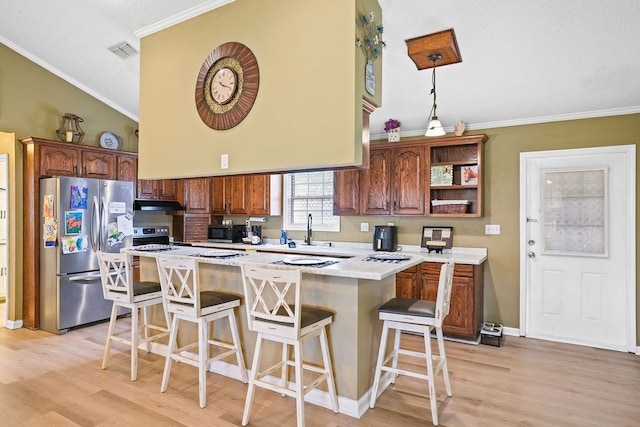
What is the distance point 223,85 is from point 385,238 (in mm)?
2543

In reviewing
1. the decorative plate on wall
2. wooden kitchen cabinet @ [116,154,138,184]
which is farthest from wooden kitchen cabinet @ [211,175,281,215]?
the decorative plate on wall

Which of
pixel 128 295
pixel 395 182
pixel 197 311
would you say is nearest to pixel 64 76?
pixel 128 295

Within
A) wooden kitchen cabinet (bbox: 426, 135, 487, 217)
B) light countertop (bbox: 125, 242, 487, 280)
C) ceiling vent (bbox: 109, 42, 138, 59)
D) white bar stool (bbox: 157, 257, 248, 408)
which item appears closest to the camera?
light countertop (bbox: 125, 242, 487, 280)

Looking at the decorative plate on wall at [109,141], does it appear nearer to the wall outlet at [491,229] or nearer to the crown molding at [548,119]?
the crown molding at [548,119]

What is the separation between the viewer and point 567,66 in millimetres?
3254

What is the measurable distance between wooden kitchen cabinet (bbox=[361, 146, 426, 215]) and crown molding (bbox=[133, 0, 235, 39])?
2.32m

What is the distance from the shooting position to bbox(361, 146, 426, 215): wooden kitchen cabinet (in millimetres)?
4410

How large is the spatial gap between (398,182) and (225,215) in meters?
2.89

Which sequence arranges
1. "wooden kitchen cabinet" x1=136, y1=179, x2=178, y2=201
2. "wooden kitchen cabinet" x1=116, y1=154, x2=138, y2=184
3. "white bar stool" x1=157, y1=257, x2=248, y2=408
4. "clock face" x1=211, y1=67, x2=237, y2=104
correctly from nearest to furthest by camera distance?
"white bar stool" x1=157, y1=257, x2=248, y2=408
"clock face" x1=211, y1=67, x2=237, y2=104
"wooden kitchen cabinet" x1=116, y1=154, x2=138, y2=184
"wooden kitchen cabinet" x1=136, y1=179, x2=178, y2=201

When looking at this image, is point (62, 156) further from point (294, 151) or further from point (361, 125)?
point (361, 125)

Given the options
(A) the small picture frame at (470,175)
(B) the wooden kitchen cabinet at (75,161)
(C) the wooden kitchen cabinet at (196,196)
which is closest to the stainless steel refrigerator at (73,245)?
(B) the wooden kitchen cabinet at (75,161)

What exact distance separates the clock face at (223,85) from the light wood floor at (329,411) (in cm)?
228

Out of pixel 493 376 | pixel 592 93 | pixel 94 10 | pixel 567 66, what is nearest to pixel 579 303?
pixel 493 376

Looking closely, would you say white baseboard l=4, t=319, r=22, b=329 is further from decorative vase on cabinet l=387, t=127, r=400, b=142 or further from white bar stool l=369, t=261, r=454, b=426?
decorative vase on cabinet l=387, t=127, r=400, b=142
